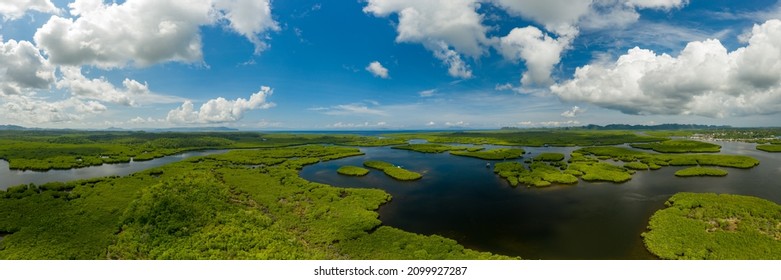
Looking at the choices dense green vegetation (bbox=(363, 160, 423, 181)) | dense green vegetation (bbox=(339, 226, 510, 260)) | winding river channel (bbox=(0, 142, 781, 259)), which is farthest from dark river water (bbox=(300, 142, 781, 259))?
dense green vegetation (bbox=(339, 226, 510, 260))

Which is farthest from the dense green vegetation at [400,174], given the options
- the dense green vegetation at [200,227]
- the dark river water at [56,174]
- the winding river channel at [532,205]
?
the dark river water at [56,174]

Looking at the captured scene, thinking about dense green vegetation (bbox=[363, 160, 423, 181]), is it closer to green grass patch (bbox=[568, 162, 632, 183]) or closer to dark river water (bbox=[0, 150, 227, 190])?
green grass patch (bbox=[568, 162, 632, 183])

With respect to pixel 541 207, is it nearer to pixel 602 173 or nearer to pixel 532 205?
pixel 532 205

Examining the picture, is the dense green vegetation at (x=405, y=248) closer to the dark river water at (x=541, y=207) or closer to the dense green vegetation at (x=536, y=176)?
the dark river water at (x=541, y=207)

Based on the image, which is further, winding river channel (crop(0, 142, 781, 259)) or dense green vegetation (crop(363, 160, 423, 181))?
dense green vegetation (crop(363, 160, 423, 181))
